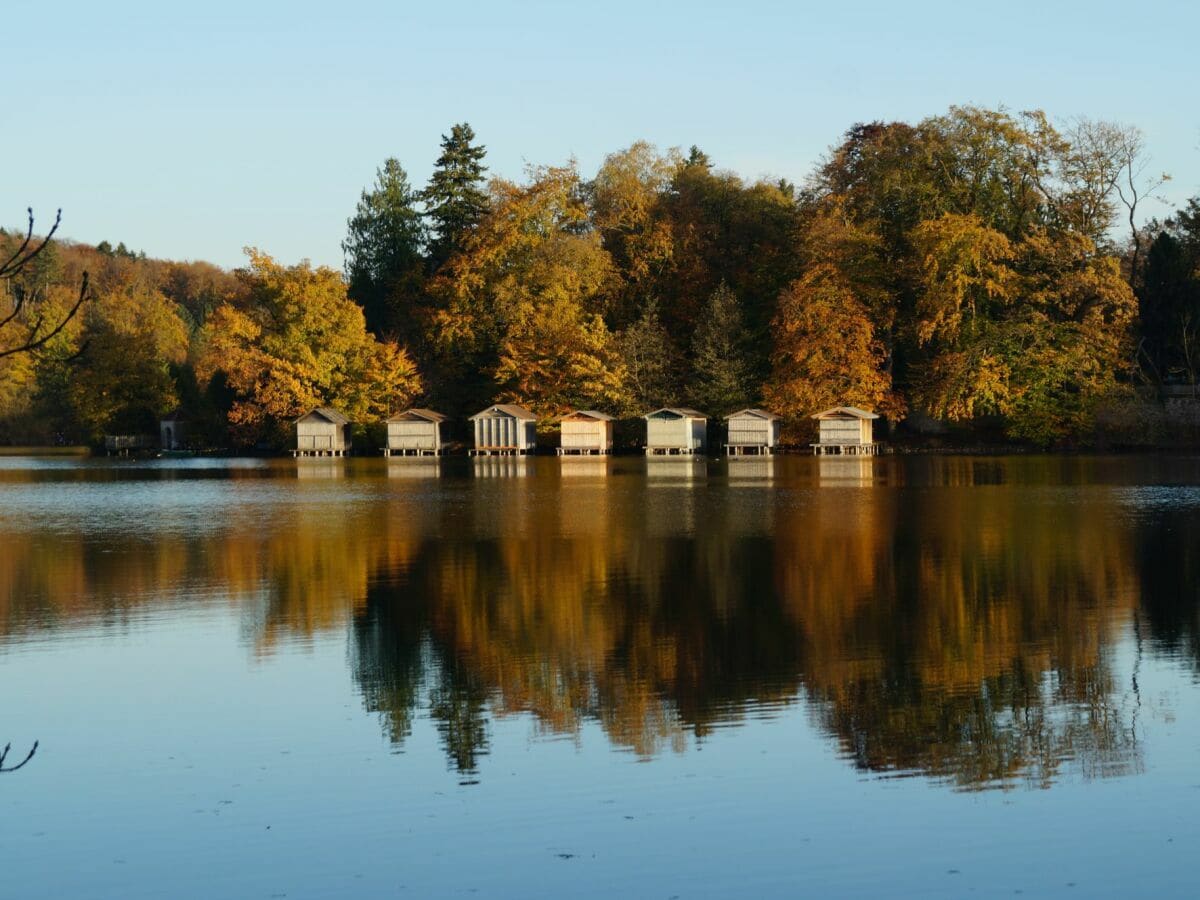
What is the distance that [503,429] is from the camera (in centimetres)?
7069

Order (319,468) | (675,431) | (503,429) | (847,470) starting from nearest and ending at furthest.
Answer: (847,470)
(319,468)
(675,431)
(503,429)

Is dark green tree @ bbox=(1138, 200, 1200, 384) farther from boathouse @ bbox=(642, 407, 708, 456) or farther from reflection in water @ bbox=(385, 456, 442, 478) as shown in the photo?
reflection in water @ bbox=(385, 456, 442, 478)

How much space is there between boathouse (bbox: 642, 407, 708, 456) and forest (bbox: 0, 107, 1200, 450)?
1.35m

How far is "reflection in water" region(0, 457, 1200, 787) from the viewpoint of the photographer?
12.1m

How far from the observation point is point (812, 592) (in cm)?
1958

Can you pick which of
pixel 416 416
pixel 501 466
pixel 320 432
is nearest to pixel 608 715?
pixel 501 466

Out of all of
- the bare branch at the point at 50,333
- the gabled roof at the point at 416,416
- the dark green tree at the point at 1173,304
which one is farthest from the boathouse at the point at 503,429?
the bare branch at the point at 50,333

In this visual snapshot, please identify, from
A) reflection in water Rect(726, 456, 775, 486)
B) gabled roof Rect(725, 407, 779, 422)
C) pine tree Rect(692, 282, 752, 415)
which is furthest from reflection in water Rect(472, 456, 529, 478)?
gabled roof Rect(725, 407, 779, 422)

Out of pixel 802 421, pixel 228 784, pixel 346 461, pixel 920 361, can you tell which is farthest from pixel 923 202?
pixel 228 784

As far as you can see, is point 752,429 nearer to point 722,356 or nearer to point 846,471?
point 722,356

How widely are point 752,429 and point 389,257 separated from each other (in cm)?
3013

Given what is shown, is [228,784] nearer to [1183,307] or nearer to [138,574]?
[138,574]

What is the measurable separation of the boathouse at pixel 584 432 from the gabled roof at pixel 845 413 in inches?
463

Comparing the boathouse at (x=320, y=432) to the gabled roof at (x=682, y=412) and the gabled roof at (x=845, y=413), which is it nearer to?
the gabled roof at (x=682, y=412)
